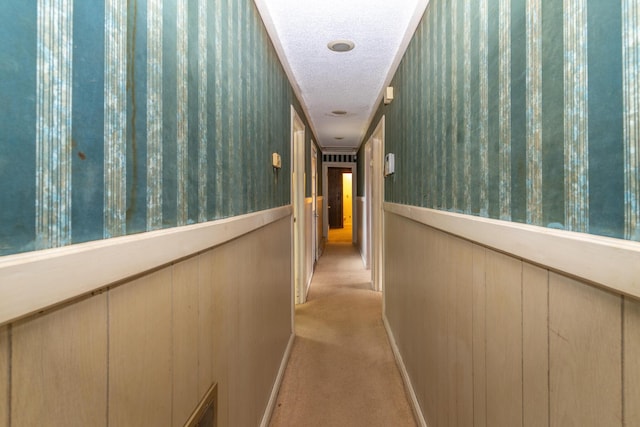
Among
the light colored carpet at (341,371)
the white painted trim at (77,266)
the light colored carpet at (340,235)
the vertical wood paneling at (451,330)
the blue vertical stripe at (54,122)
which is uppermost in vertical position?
the blue vertical stripe at (54,122)

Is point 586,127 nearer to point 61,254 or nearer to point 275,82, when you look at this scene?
point 61,254

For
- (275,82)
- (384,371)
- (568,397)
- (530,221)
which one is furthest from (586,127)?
(384,371)

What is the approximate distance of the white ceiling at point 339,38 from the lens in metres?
1.94

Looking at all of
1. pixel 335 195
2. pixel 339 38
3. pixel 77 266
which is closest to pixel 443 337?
pixel 77 266

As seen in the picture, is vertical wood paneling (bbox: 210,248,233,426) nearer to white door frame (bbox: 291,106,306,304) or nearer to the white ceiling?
the white ceiling

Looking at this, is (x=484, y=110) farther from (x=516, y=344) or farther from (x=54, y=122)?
(x=54, y=122)

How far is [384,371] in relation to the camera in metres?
2.56

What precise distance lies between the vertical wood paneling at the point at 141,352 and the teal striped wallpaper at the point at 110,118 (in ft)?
0.45

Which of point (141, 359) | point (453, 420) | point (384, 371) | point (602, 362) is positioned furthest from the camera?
point (384, 371)

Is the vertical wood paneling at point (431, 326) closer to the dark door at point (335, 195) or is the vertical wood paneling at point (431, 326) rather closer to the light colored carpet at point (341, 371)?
the light colored carpet at point (341, 371)

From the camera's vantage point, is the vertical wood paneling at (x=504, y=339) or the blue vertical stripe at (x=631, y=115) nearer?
the blue vertical stripe at (x=631, y=115)

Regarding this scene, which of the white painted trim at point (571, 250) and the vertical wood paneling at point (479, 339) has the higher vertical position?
the white painted trim at point (571, 250)

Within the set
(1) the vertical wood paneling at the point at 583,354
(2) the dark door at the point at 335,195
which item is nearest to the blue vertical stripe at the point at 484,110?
(1) the vertical wood paneling at the point at 583,354

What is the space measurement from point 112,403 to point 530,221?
3.31ft
